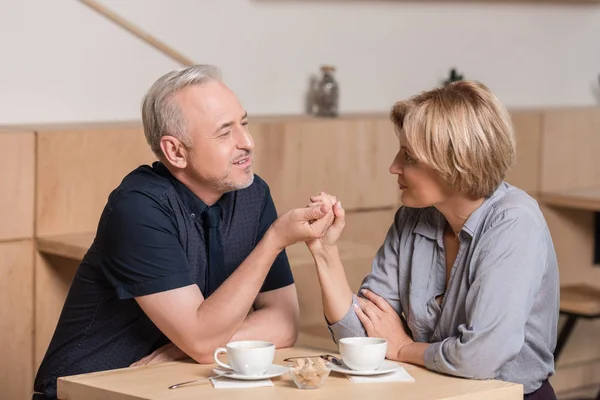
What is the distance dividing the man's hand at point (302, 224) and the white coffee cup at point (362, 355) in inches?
12.0

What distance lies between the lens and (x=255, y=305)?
257 cm

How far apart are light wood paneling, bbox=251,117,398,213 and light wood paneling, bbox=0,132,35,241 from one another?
2.75 feet

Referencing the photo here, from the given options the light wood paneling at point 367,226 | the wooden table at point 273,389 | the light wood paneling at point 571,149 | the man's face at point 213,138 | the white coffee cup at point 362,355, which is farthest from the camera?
the light wood paneling at point 571,149

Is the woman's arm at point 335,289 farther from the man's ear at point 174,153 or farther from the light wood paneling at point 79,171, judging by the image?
the light wood paneling at point 79,171

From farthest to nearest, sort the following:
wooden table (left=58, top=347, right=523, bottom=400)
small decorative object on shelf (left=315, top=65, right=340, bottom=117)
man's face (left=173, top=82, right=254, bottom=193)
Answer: small decorative object on shelf (left=315, top=65, right=340, bottom=117)
man's face (left=173, top=82, right=254, bottom=193)
wooden table (left=58, top=347, right=523, bottom=400)

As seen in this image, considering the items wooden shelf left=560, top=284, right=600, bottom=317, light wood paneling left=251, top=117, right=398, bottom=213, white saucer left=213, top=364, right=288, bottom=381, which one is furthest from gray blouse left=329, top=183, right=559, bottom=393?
wooden shelf left=560, top=284, right=600, bottom=317

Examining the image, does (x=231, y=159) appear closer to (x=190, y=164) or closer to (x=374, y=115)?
(x=190, y=164)

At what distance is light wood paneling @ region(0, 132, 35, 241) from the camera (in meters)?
3.22

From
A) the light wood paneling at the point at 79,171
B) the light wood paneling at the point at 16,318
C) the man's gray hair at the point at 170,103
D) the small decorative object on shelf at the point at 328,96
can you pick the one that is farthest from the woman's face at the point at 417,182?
the small decorative object on shelf at the point at 328,96

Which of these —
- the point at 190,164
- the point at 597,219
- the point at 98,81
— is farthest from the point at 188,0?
the point at 597,219

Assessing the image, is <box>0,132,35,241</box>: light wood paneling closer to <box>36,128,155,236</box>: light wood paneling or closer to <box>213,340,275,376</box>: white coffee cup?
<box>36,128,155,236</box>: light wood paneling

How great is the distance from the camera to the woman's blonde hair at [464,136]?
2186mm

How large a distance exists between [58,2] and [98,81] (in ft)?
0.99

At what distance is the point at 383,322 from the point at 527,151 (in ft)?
8.08
